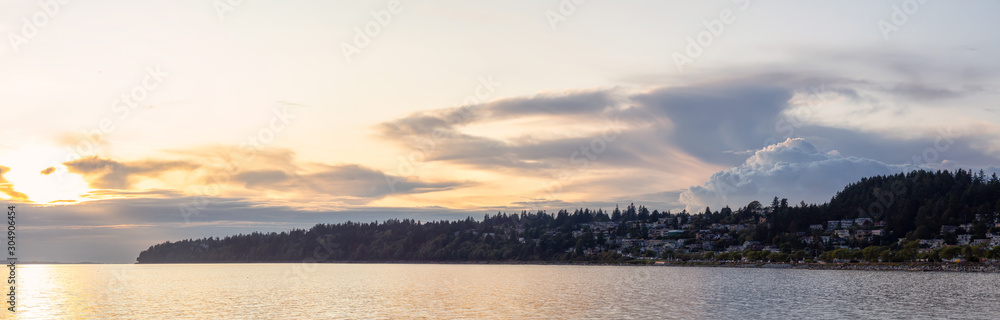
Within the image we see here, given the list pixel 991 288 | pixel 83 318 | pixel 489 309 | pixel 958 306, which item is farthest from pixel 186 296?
pixel 991 288

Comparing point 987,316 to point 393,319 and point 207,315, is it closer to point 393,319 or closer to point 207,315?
point 393,319

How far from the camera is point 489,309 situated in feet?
248

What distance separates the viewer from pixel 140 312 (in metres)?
74.9

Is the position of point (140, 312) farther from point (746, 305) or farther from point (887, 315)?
point (887, 315)

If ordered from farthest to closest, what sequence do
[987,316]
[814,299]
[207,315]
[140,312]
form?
[814,299] → [140,312] → [207,315] → [987,316]

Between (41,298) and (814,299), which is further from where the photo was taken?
(41,298)

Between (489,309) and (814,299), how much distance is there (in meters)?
37.6

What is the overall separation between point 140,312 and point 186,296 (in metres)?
25.0

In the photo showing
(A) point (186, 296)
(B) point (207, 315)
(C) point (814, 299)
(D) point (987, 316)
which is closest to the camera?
(D) point (987, 316)

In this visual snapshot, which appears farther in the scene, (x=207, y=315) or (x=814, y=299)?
(x=814, y=299)

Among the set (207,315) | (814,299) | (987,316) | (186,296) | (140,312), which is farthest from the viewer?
(186,296)

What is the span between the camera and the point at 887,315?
6638 centimetres

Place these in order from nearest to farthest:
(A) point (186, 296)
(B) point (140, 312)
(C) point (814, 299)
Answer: (B) point (140, 312) < (C) point (814, 299) < (A) point (186, 296)

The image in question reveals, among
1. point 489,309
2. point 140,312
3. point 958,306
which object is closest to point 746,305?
point 958,306
